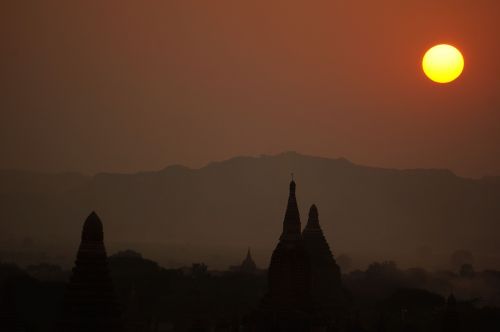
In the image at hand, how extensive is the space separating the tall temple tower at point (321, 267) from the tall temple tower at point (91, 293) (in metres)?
19.3

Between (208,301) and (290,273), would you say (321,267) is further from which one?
(208,301)

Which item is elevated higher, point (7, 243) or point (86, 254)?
point (7, 243)

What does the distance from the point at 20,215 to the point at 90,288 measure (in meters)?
146

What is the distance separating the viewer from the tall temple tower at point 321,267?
57.7 metres

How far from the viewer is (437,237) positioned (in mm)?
195875

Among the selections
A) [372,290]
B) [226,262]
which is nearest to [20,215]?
[226,262]

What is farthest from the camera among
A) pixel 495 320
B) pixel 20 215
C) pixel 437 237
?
pixel 437 237

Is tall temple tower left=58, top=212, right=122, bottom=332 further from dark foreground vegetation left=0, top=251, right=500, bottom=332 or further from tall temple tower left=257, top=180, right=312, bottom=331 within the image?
dark foreground vegetation left=0, top=251, right=500, bottom=332

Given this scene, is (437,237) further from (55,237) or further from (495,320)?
(495,320)

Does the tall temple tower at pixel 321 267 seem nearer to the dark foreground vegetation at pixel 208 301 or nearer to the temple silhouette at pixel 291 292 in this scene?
the dark foreground vegetation at pixel 208 301

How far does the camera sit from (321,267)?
59.0m

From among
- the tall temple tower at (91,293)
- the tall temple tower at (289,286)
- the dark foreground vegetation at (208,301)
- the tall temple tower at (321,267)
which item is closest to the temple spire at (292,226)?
the tall temple tower at (289,286)

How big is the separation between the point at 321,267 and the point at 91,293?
22.3m

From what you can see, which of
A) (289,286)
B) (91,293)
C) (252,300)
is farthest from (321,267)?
(252,300)
